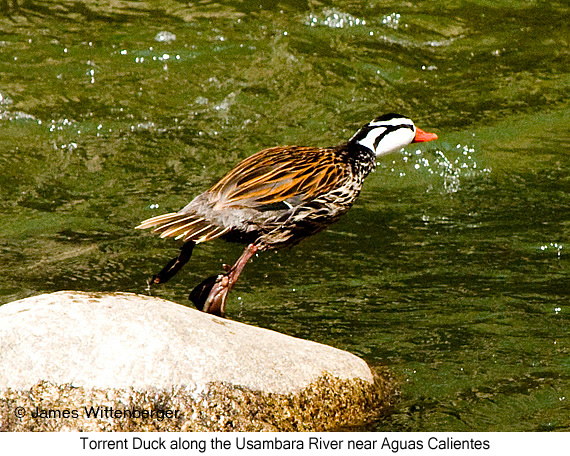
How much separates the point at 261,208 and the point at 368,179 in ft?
12.8

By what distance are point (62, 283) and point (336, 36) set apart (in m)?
6.01

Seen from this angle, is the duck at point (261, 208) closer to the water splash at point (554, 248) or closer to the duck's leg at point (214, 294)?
the duck's leg at point (214, 294)

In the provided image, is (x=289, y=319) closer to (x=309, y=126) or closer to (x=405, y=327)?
(x=405, y=327)

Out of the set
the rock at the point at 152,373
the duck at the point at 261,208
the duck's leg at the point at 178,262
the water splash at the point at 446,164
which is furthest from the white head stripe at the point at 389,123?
the rock at the point at 152,373

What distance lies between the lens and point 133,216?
10242 mm

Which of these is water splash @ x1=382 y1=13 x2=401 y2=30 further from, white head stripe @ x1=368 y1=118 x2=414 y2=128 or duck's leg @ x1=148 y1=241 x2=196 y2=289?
duck's leg @ x1=148 y1=241 x2=196 y2=289

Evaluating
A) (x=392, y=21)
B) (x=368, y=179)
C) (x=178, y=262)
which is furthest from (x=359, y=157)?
(x=392, y=21)

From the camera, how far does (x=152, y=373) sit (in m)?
5.91

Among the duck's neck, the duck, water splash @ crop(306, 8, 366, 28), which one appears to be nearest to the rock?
the duck

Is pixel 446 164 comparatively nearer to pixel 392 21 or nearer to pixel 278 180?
pixel 392 21

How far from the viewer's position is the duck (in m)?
7.29

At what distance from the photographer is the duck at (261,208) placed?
729cm

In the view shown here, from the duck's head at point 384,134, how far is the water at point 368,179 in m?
1.08

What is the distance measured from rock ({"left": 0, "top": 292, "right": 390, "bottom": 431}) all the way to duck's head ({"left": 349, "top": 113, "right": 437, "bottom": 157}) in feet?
8.70
